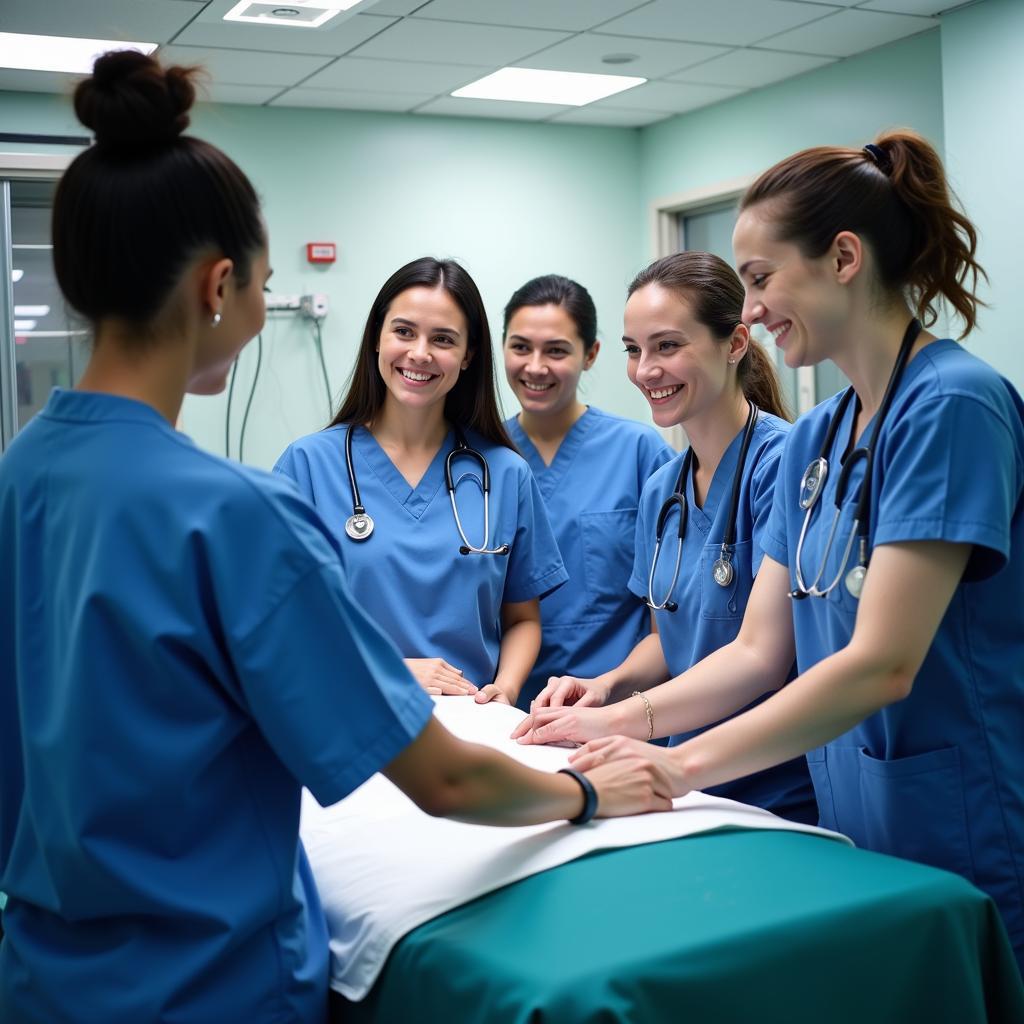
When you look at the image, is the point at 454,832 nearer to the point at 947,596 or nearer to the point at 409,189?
the point at 947,596

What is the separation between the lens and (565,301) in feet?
8.60

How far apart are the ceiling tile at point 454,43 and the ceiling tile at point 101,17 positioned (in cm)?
67

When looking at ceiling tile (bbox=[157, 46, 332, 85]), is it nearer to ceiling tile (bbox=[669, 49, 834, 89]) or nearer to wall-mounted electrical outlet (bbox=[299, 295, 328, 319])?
wall-mounted electrical outlet (bbox=[299, 295, 328, 319])

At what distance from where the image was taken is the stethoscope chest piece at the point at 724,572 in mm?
1829

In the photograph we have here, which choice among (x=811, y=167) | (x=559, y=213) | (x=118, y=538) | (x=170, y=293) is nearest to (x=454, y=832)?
(x=118, y=538)

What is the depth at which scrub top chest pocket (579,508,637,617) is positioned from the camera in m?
2.49

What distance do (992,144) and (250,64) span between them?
8.46 feet

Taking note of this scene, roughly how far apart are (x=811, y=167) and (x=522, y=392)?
4.06ft

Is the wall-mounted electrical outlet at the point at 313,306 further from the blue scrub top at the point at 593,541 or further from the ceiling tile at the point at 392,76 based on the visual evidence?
the blue scrub top at the point at 593,541

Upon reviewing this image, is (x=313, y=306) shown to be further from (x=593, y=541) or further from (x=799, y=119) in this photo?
→ (x=593, y=541)

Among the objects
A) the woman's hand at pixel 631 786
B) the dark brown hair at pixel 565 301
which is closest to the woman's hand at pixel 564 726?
the woman's hand at pixel 631 786

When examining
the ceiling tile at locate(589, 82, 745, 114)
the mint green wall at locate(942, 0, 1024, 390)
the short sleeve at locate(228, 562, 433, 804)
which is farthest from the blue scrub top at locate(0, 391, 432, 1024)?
the ceiling tile at locate(589, 82, 745, 114)

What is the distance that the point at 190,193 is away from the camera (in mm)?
1019

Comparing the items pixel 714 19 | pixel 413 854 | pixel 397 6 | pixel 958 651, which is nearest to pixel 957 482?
pixel 958 651
